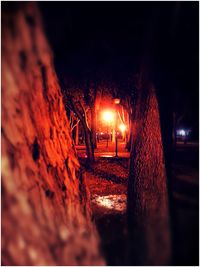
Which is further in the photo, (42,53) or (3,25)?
(42,53)

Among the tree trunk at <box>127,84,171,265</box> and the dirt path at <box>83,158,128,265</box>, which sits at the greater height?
the tree trunk at <box>127,84,171,265</box>

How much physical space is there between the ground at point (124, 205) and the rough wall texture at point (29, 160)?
0.55 metres

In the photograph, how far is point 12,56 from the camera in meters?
1.50

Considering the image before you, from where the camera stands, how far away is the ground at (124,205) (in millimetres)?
1399

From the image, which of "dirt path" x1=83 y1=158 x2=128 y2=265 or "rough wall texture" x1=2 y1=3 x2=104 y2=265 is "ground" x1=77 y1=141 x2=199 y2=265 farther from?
"rough wall texture" x1=2 y1=3 x2=104 y2=265

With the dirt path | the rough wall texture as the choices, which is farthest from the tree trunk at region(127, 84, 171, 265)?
the rough wall texture

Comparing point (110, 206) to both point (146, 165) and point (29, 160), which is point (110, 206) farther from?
point (29, 160)

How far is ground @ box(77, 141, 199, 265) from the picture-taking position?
140cm

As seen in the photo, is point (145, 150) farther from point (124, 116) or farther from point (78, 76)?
point (124, 116)

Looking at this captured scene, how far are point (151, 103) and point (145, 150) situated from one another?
942 mm

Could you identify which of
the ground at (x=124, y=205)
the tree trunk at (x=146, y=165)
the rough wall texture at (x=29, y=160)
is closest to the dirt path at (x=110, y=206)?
the ground at (x=124, y=205)

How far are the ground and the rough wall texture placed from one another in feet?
1.81

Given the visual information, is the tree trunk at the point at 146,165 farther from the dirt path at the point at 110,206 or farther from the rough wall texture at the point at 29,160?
the rough wall texture at the point at 29,160

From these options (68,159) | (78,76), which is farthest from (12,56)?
(78,76)
